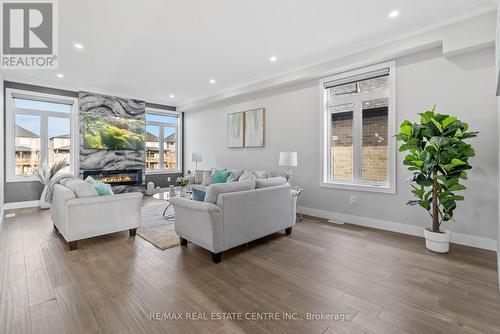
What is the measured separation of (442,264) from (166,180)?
7.14 metres

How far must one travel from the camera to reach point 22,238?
3346mm

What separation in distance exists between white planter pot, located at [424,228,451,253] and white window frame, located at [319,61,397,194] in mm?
886

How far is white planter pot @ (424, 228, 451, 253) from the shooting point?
2840mm

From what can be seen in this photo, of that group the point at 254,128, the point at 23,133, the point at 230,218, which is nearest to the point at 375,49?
the point at 254,128

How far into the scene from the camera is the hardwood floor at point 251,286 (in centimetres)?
167

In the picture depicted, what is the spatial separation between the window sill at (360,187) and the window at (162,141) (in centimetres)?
539

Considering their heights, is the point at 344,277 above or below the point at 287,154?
below

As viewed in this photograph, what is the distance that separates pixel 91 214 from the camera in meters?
3.15

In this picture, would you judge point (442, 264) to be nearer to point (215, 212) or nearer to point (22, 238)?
point (215, 212)

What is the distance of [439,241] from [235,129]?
470 cm

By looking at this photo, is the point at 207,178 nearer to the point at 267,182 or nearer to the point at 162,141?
the point at 162,141

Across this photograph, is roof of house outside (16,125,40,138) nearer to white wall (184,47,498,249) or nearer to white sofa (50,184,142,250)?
white sofa (50,184,142,250)

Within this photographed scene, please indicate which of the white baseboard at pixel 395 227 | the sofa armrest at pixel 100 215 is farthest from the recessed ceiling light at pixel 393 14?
the sofa armrest at pixel 100 215

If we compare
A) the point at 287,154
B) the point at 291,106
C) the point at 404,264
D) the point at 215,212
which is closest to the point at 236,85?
the point at 291,106
